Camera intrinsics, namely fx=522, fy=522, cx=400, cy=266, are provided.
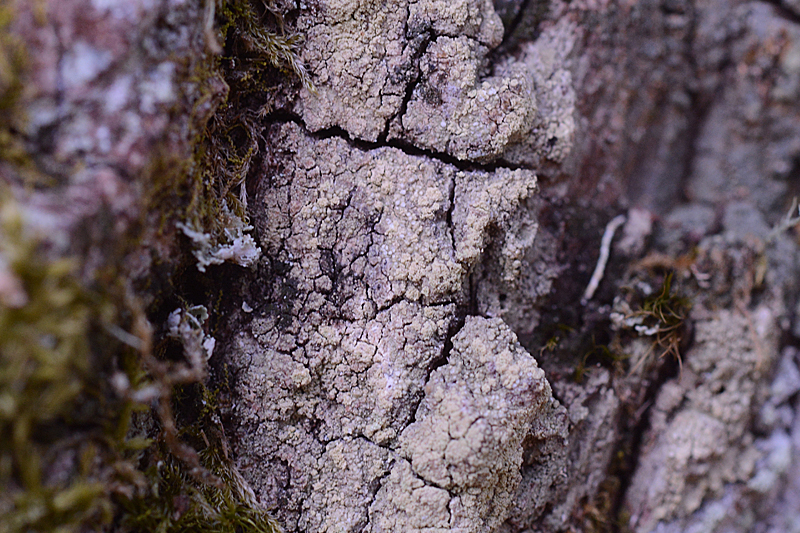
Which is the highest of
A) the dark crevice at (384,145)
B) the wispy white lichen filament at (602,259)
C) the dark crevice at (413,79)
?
the dark crevice at (413,79)

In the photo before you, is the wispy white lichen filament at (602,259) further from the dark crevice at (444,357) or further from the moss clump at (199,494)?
the moss clump at (199,494)

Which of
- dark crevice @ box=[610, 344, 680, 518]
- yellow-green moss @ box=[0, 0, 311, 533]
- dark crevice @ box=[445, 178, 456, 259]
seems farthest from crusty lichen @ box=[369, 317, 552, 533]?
dark crevice @ box=[610, 344, 680, 518]

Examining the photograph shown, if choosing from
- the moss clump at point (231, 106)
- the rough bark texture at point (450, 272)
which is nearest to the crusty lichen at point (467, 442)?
the rough bark texture at point (450, 272)

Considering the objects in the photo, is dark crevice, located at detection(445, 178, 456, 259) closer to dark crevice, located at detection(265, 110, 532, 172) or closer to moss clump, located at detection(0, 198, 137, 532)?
dark crevice, located at detection(265, 110, 532, 172)

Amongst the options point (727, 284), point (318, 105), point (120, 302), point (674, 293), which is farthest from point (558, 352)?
point (120, 302)

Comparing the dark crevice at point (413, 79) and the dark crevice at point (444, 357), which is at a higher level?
the dark crevice at point (413, 79)

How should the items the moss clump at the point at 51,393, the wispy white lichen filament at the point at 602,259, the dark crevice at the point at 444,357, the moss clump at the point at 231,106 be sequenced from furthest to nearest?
1. the wispy white lichen filament at the point at 602,259
2. the dark crevice at the point at 444,357
3. the moss clump at the point at 231,106
4. the moss clump at the point at 51,393

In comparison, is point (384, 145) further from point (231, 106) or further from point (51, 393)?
point (51, 393)

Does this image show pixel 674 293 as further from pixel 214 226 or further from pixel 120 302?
pixel 120 302
